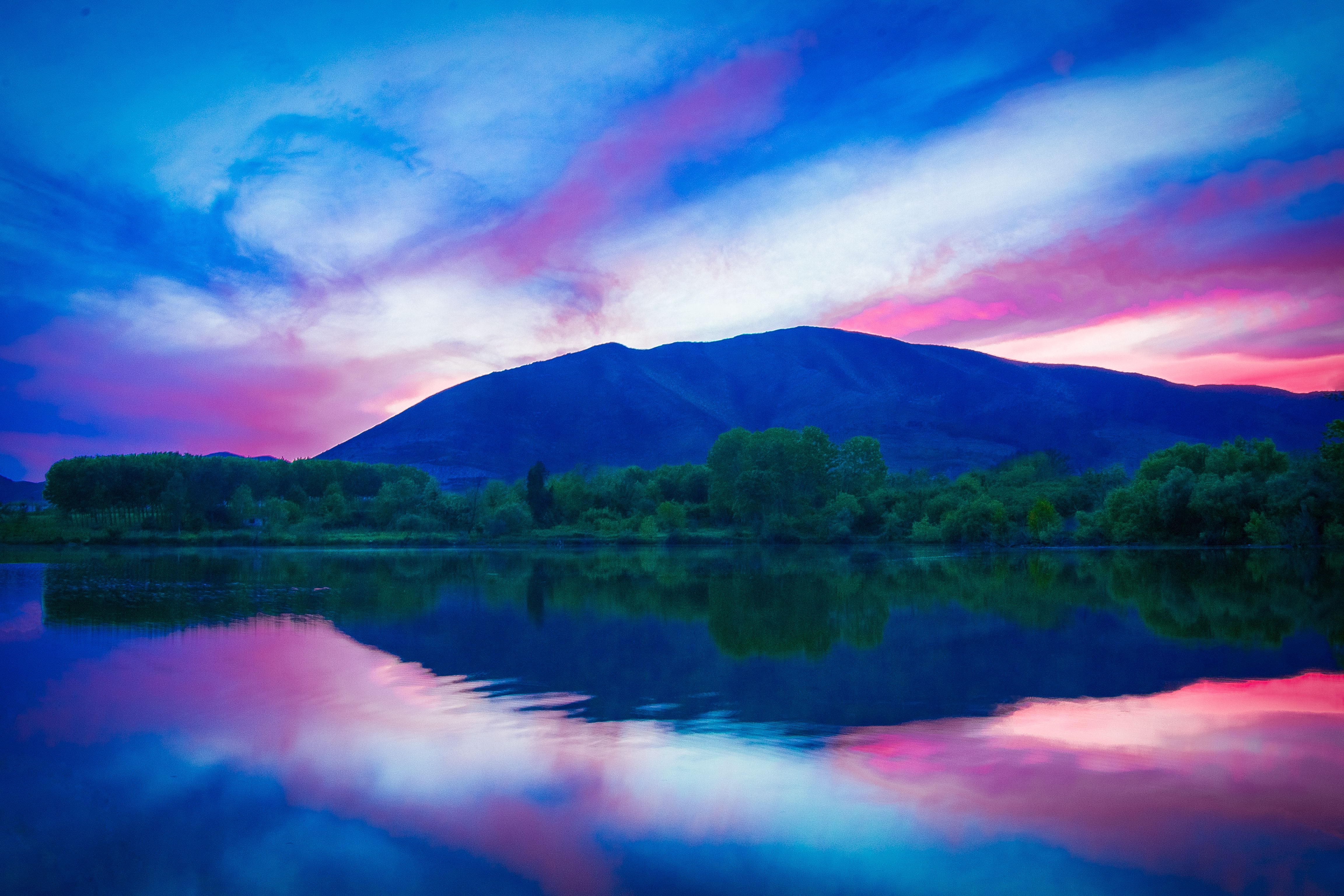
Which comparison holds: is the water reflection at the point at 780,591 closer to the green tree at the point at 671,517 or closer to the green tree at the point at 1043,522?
the green tree at the point at 1043,522

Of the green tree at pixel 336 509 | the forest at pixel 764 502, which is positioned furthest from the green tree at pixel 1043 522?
the green tree at pixel 336 509

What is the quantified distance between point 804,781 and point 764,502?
3165 inches

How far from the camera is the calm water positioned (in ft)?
21.6

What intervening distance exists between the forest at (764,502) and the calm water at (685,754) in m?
36.3

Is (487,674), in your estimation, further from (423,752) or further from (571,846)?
(571,846)

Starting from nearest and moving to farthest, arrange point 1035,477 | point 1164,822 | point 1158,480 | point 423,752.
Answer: point 1164,822
point 423,752
point 1158,480
point 1035,477

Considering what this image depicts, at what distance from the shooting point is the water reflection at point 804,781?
655cm

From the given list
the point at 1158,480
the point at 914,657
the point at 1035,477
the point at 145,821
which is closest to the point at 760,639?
the point at 914,657

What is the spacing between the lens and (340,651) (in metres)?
17.8

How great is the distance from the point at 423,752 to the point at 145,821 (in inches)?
113

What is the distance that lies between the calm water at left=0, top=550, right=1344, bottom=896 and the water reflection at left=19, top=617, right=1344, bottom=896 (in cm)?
4

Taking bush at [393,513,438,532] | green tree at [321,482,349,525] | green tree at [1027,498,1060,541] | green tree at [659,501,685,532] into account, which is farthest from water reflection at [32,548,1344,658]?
green tree at [321,482,349,525]

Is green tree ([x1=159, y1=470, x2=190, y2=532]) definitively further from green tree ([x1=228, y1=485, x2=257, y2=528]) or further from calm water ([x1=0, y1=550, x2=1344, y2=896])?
calm water ([x1=0, y1=550, x2=1344, y2=896])

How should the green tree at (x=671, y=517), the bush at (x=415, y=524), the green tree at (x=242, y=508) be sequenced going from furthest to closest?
the green tree at (x=242, y=508) → the bush at (x=415, y=524) → the green tree at (x=671, y=517)
